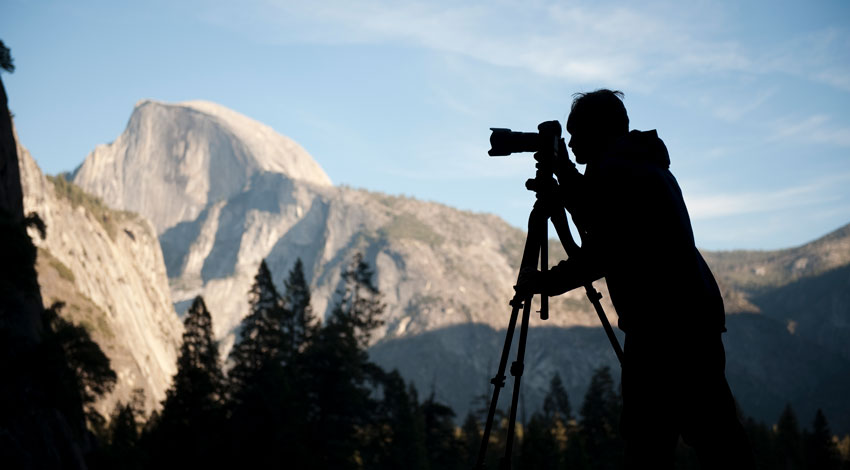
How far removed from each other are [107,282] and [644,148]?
12270 centimetres

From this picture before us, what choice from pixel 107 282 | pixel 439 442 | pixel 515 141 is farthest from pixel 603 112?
pixel 107 282

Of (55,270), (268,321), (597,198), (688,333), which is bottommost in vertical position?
(688,333)

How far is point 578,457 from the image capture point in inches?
1715

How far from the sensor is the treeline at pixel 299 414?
109ft

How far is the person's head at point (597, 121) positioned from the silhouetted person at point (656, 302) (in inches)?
6.4

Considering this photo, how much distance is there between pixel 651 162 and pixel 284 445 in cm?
3093

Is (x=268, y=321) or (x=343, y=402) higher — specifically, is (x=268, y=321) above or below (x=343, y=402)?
above

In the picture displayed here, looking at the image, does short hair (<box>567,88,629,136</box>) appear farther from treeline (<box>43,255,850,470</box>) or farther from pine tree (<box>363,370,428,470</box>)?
pine tree (<box>363,370,428,470</box>)

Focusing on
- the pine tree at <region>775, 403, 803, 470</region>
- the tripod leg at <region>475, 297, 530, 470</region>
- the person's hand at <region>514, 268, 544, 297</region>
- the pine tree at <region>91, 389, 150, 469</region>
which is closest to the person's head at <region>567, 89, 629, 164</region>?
the person's hand at <region>514, 268, 544, 297</region>

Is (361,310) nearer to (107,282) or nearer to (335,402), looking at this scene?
(335,402)

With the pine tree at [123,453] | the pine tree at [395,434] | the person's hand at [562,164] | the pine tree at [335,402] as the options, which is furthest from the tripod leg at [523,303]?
the pine tree at [395,434]


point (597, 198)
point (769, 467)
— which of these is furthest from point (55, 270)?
point (597, 198)

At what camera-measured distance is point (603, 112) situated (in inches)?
163

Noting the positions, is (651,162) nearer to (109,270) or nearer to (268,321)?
(268,321)
